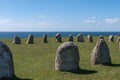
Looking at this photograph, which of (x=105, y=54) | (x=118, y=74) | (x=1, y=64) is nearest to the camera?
(x=1, y=64)

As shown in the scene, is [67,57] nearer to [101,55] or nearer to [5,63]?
[101,55]

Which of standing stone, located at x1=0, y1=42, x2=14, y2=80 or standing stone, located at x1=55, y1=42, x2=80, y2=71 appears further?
standing stone, located at x1=55, y1=42, x2=80, y2=71

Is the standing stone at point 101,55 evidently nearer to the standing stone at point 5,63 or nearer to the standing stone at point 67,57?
the standing stone at point 67,57

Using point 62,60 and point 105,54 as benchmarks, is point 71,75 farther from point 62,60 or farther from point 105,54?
point 105,54

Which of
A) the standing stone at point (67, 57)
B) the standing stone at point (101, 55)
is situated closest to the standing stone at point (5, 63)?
the standing stone at point (67, 57)

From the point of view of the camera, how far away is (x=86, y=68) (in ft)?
Answer: 82.7

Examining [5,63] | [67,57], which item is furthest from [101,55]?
[5,63]

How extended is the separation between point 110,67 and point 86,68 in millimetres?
1933

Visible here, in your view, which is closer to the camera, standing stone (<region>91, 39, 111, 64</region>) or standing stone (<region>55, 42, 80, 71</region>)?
standing stone (<region>55, 42, 80, 71</region>)

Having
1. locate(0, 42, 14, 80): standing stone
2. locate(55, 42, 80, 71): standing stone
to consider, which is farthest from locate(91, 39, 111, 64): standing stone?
locate(0, 42, 14, 80): standing stone

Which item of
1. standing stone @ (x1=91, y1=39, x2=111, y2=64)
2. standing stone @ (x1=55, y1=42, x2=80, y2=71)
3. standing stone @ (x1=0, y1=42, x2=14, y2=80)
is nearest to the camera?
standing stone @ (x1=0, y1=42, x2=14, y2=80)

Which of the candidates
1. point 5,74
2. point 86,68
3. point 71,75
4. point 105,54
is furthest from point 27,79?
point 105,54

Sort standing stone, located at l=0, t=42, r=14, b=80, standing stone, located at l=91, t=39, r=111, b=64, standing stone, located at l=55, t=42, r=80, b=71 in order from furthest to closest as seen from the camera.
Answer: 1. standing stone, located at l=91, t=39, r=111, b=64
2. standing stone, located at l=55, t=42, r=80, b=71
3. standing stone, located at l=0, t=42, r=14, b=80

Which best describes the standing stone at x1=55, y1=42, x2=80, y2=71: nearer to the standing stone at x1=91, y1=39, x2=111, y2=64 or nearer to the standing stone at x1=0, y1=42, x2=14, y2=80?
the standing stone at x1=91, y1=39, x2=111, y2=64
